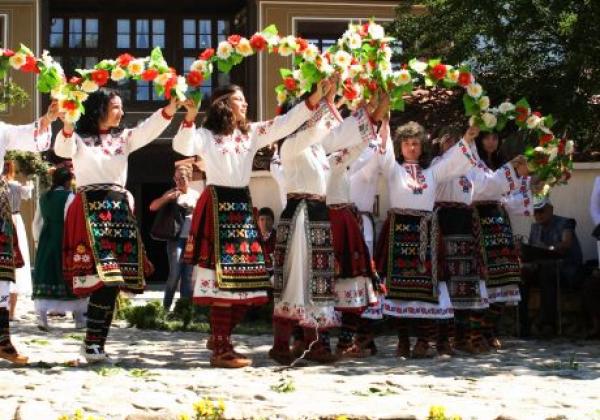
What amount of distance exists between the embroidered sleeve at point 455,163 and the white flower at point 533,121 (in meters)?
0.61

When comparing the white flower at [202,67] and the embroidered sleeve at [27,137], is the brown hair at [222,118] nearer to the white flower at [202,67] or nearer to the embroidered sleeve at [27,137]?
the white flower at [202,67]

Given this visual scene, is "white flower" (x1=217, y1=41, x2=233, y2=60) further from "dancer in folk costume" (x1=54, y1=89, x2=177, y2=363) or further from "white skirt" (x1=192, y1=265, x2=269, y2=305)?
"white skirt" (x1=192, y1=265, x2=269, y2=305)

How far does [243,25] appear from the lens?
2355 cm

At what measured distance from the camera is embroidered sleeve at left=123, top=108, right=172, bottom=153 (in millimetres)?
6910

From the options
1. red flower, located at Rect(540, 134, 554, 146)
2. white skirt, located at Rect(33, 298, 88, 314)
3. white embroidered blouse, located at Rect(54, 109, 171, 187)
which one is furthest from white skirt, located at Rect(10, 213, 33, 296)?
red flower, located at Rect(540, 134, 554, 146)

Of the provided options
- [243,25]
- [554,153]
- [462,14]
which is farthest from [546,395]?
[243,25]

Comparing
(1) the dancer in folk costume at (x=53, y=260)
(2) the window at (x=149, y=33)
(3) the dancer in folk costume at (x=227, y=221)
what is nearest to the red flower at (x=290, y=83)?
(3) the dancer in folk costume at (x=227, y=221)

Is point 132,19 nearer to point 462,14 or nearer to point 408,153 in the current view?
point 462,14

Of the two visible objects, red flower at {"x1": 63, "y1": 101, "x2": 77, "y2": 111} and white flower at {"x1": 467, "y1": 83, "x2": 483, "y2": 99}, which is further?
white flower at {"x1": 467, "y1": 83, "x2": 483, "y2": 99}

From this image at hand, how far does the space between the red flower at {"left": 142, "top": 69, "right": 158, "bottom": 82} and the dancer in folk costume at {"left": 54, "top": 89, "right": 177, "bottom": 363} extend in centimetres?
19

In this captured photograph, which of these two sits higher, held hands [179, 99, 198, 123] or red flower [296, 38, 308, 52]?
red flower [296, 38, 308, 52]

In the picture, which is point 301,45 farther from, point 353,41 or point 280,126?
point 280,126

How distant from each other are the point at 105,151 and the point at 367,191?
2191 mm

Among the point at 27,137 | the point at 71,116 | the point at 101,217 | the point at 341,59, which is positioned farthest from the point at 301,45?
the point at 27,137
